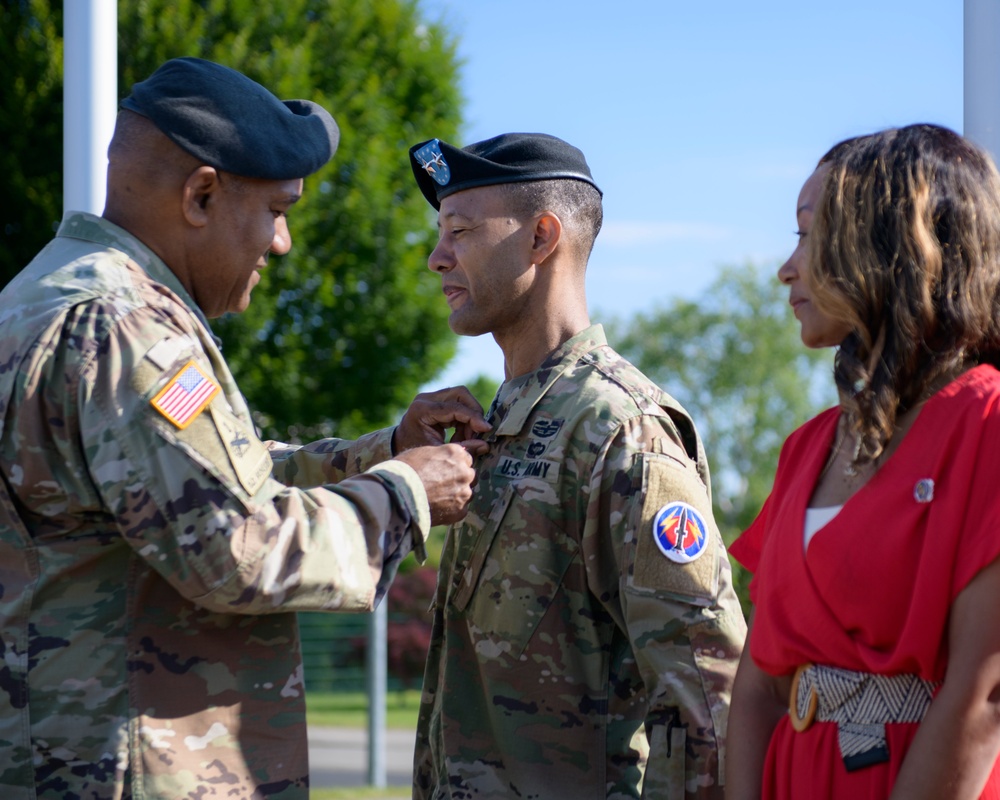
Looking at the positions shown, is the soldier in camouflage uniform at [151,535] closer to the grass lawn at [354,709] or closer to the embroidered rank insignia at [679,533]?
the embroidered rank insignia at [679,533]

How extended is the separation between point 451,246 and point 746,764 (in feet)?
5.48

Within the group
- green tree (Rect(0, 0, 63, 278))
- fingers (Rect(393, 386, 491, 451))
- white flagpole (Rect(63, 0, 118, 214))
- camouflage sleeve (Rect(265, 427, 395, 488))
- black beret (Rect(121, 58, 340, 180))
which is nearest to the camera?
black beret (Rect(121, 58, 340, 180))

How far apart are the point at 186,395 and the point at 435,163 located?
51.9 inches

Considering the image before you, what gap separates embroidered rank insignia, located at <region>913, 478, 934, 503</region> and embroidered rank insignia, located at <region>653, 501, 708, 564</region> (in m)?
0.77

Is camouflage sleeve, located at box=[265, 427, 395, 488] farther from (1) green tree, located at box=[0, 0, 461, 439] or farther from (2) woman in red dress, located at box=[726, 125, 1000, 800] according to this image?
(1) green tree, located at box=[0, 0, 461, 439]

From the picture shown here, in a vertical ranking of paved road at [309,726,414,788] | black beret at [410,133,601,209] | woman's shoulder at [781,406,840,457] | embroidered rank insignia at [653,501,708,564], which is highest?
black beret at [410,133,601,209]

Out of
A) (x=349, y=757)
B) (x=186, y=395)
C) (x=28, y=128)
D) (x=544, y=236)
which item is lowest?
(x=349, y=757)

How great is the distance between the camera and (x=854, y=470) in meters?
2.35

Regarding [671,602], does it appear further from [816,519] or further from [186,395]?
[186,395]

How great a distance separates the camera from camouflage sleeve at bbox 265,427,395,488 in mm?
3600

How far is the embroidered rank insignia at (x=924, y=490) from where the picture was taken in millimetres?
2129

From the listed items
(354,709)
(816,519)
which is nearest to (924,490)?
(816,519)

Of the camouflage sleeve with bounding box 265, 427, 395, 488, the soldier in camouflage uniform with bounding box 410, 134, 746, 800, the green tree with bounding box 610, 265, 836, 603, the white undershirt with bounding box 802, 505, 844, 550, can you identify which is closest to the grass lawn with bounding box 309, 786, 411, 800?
the camouflage sleeve with bounding box 265, 427, 395, 488

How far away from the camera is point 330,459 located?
369cm
